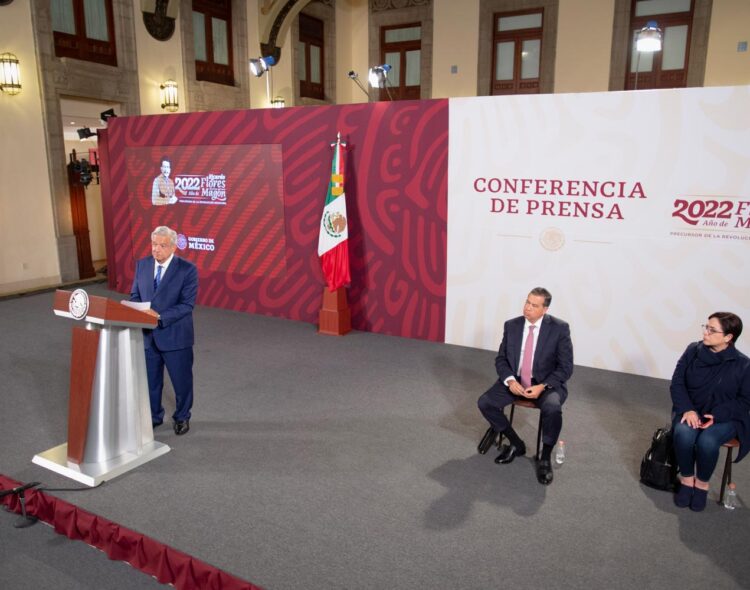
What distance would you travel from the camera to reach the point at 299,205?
7.07 meters

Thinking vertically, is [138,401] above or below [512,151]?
below

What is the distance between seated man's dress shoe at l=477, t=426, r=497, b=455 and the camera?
3990 mm

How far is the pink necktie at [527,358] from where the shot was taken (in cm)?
381

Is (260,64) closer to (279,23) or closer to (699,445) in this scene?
(279,23)

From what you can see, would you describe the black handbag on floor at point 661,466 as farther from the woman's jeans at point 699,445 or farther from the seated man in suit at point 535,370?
the seated man in suit at point 535,370

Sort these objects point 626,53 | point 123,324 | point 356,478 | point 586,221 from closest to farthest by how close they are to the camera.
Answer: point 123,324
point 356,478
point 586,221
point 626,53

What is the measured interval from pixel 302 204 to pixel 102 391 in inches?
156

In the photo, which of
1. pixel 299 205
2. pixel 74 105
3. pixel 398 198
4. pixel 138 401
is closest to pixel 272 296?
pixel 299 205

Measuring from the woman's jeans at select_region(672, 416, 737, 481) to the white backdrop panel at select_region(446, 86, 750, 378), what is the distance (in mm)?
A: 2190

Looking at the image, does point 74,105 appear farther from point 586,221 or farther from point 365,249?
point 586,221

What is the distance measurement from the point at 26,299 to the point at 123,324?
605 cm

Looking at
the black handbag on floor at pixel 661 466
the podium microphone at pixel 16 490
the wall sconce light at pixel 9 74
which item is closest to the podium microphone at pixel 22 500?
the podium microphone at pixel 16 490

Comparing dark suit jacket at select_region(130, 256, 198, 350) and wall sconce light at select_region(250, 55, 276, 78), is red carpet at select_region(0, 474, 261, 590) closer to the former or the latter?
dark suit jacket at select_region(130, 256, 198, 350)

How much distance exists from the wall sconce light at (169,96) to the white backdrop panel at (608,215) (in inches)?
253
